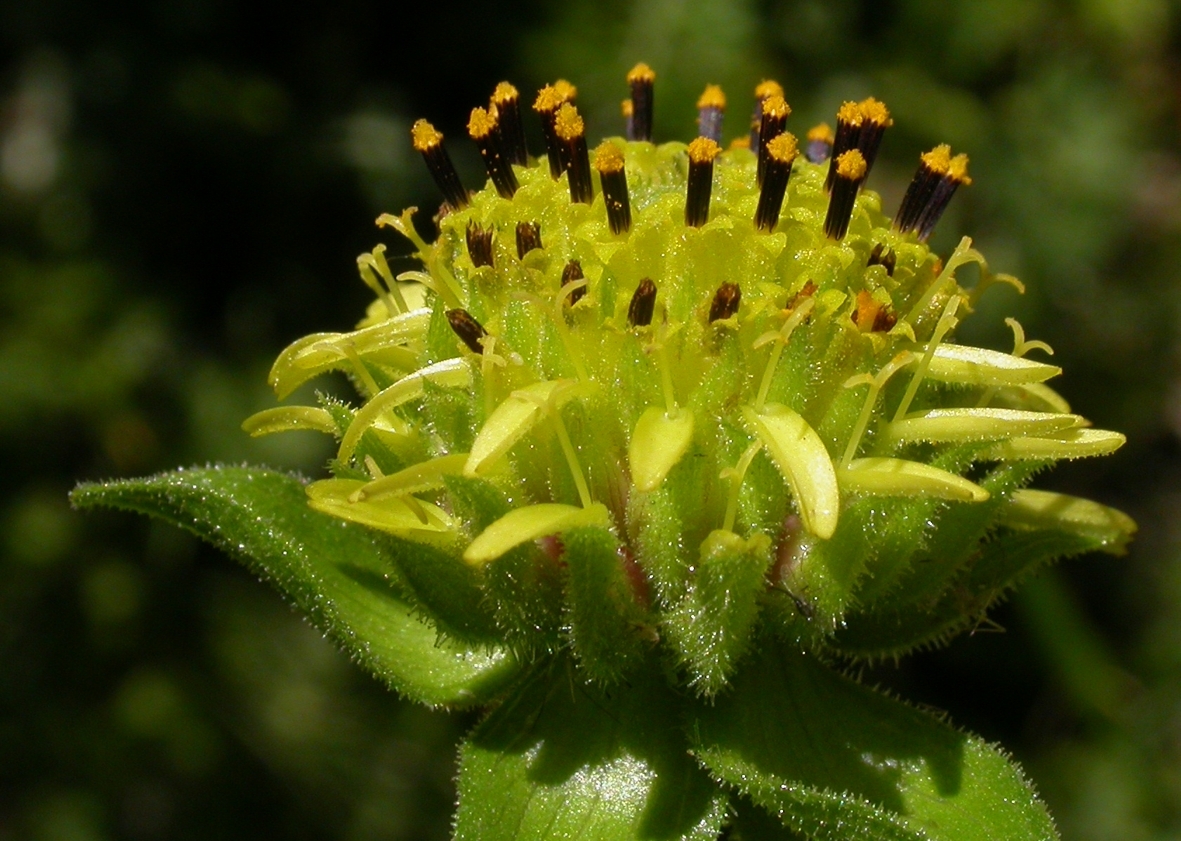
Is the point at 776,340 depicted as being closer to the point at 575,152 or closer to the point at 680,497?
the point at 680,497

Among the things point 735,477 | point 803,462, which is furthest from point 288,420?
point 803,462

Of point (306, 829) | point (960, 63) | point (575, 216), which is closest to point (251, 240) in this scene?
point (306, 829)

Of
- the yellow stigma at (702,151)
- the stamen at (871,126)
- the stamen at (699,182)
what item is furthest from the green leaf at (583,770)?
the stamen at (871,126)

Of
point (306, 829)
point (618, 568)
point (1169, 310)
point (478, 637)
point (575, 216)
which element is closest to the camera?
point (618, 568)

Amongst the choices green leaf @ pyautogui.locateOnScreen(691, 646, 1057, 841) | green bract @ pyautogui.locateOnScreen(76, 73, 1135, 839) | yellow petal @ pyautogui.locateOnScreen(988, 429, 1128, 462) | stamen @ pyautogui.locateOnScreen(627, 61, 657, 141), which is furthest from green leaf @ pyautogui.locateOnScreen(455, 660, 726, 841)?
stamen @ pyautogui.locateOnScreen(627, 61, 657, 141)

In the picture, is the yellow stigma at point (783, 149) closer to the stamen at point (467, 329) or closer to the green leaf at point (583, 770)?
the stamen at point (467, 329)

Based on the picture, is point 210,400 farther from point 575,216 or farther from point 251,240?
point 575,216
